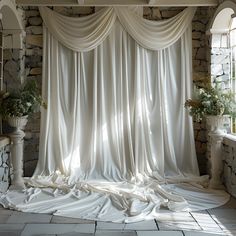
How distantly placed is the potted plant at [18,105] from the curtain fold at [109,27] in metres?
1.18

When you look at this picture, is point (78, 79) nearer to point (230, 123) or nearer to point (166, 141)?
point (166, 141)

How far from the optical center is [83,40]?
5.61 meters

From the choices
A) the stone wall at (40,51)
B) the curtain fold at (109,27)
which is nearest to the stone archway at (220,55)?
the stone wall at (40,51)

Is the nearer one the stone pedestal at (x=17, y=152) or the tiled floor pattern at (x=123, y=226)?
the tiled floor pattern at (x=123, y=226)

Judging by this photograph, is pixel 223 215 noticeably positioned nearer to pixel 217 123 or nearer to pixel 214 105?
pixel 217 123

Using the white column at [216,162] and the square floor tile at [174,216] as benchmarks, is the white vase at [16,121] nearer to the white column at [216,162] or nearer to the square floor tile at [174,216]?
the square floor tile at [174,216]

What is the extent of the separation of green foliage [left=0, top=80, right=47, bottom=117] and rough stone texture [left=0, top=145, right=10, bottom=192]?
0.51 meters

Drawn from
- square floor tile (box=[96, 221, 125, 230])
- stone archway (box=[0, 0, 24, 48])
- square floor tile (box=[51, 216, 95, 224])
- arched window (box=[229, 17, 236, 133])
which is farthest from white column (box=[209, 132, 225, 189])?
stone archway (box=[0, 0, 24, 48])

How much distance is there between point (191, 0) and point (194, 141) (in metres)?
2.25

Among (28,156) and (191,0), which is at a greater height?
(191,0)

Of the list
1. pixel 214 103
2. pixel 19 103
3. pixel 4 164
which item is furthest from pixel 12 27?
pixel 214 103

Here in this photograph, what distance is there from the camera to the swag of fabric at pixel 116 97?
18.5 feet

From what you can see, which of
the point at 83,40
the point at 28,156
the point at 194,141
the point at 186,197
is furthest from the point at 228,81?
the point at 28,156

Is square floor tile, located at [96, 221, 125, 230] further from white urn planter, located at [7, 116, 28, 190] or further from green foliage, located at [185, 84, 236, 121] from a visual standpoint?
Result: green foliage, located at [185, 84, 236, 121]
